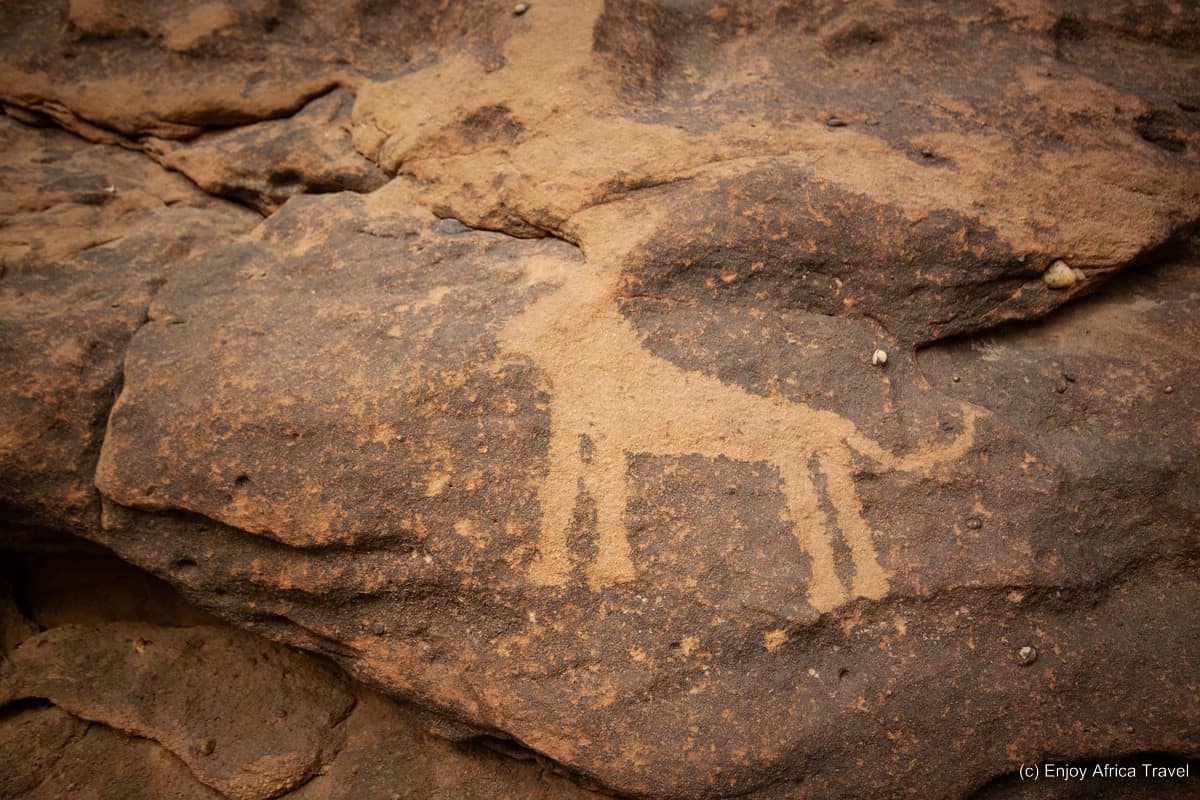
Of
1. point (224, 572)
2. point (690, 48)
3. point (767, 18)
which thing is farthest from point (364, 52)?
point (224, 572)

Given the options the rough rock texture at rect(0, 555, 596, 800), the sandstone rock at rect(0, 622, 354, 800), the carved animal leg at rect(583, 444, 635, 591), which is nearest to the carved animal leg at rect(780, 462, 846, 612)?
the carved animal leg at rect(583, 444, 635, 591)

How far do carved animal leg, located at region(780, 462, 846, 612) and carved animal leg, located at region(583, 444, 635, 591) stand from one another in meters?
0.39

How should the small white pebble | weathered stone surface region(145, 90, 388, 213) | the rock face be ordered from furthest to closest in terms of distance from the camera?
1. weathered stone surface region(145, 90, 388, 213)
2. the small white pebble
3. the rock face

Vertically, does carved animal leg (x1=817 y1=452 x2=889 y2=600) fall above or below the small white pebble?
below

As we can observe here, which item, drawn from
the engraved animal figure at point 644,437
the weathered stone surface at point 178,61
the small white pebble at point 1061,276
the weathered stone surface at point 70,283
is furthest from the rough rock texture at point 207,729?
the small white pebble at point 1061,276

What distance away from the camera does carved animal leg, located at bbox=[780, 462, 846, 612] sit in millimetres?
1733

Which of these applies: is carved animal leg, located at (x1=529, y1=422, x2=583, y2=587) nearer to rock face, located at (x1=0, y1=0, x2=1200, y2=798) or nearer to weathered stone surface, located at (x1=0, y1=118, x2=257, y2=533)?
rock face, located at (x1=0, y1=0, x2=1200, y2=798)

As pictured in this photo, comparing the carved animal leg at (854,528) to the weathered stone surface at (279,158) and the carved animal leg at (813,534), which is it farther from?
the weathered stone surface at (279,158)

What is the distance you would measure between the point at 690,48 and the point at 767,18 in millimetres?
286

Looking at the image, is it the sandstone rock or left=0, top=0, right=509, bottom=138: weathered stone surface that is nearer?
the sandstone rock

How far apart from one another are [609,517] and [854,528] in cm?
58

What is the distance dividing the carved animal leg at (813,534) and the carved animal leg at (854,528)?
4 centimetres

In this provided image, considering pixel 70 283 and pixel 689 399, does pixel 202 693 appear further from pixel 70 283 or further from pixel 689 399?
pixel 689 399

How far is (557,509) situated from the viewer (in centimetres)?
177
